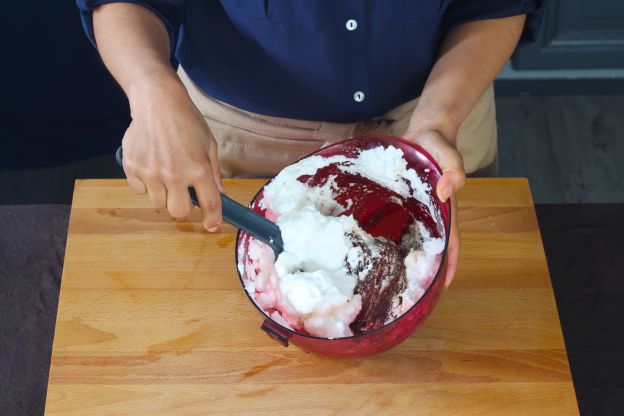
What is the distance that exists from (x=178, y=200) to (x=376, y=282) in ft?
0.72

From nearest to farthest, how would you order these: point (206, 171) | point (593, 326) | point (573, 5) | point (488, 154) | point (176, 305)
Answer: point (206, 171), point (176, 305), point (593, 326), point (488, 154), point (573, 5)

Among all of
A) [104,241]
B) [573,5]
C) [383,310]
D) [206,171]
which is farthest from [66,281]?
[573,5]

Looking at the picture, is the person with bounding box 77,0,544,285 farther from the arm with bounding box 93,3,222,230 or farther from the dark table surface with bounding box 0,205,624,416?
the dark table surface with bounding box 0,205,624,416

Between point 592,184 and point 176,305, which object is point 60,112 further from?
point 592,184

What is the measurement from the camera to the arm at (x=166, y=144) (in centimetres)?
72

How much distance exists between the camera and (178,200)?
2.40 ft

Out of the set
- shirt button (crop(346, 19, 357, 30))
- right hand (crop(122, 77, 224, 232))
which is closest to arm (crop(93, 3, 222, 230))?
right hand (crop(122, 77, 224, 232))

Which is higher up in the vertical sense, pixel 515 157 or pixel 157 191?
pixel 157 191

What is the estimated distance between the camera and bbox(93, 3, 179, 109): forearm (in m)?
0.78

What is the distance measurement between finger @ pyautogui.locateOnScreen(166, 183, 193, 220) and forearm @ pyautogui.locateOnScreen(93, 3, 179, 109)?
0.11 m

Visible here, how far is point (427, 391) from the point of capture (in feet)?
2.69

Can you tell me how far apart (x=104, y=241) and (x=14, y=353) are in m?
0.20

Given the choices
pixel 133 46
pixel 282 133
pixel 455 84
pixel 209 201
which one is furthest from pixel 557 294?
pixel 133 46

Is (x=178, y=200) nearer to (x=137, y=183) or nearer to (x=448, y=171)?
(x=137, y=183)
